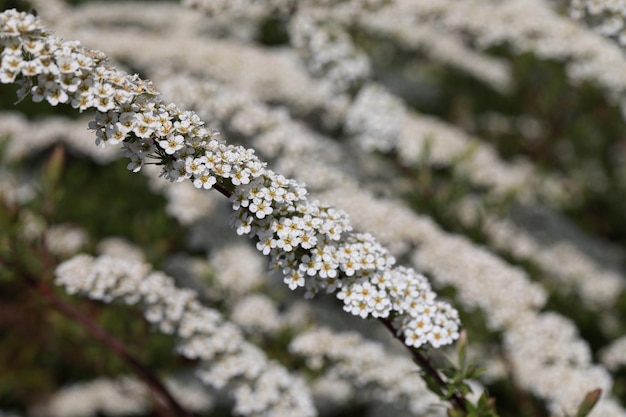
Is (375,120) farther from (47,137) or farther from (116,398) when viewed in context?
(47,137)

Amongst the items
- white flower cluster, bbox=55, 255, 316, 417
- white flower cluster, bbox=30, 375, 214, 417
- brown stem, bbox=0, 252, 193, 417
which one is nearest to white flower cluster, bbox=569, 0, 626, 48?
white flower cluster, bbox=55, 255, 316, 417

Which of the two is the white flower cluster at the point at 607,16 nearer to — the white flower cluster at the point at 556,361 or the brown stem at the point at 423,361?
the white flower cluster at the point at 556,361

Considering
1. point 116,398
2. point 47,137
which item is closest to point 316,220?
point 116,398

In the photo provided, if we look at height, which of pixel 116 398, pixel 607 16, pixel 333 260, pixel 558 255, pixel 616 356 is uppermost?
pixel 607 16

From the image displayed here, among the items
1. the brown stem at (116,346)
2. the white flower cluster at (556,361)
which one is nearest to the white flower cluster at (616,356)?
the white flower cluster at (556,361)

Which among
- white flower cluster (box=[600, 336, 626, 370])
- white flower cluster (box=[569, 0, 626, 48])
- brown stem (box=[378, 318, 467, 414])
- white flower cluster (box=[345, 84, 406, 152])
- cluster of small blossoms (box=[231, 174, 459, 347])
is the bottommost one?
white flower cluster (box=[600, 336, 626, 370])

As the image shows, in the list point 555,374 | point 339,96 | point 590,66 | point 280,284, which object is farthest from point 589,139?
point 555,374

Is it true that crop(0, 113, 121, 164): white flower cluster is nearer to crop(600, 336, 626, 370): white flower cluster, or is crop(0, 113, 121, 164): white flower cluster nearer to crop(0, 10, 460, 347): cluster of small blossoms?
crop(0, 10, 460, 347): cluster of small blossoms
